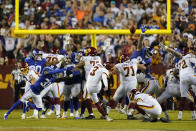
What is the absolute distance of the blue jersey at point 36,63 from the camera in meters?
16.2

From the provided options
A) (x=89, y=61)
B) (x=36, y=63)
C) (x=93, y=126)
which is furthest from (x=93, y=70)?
(x=36, y=63)

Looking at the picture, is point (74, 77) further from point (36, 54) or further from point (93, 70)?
point (93, 70)

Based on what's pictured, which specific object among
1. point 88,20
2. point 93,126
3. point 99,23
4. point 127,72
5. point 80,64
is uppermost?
point 88,20

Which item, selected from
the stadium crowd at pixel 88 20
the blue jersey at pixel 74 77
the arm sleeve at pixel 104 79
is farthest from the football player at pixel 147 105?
the stadium crowd at pixel 88 20

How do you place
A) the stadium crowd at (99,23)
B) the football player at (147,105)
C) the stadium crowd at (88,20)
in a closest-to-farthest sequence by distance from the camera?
the football player at (147,105) < the stadium crowd at (99,23) < the stadium crowd at (88,20)

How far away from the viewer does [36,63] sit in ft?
53.8

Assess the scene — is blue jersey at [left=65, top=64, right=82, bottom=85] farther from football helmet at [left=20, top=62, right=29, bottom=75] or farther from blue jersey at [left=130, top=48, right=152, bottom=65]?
blue jersey at [left=130, top=48, right=152, bottom=65]

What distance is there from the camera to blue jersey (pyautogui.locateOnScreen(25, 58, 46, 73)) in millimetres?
16219

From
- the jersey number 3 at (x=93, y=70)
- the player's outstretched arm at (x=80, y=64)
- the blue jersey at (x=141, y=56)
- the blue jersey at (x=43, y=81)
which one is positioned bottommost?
the blue jersey at (x=43, y=81)

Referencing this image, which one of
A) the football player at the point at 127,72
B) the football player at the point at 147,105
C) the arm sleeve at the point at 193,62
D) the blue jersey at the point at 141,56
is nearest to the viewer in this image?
the football player at the point at 147,105

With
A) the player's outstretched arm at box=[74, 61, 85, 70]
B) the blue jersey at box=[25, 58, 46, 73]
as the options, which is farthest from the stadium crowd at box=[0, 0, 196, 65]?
the player's outstretched arm at box=[74, 61, 85, 70]

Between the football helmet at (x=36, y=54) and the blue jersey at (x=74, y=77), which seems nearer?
the blue jersey at (x=74, y=77)

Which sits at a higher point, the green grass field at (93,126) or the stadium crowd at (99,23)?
the stadium crowd at (99,23)

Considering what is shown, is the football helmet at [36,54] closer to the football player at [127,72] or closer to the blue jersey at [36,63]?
the blue jersey at [36,63]
